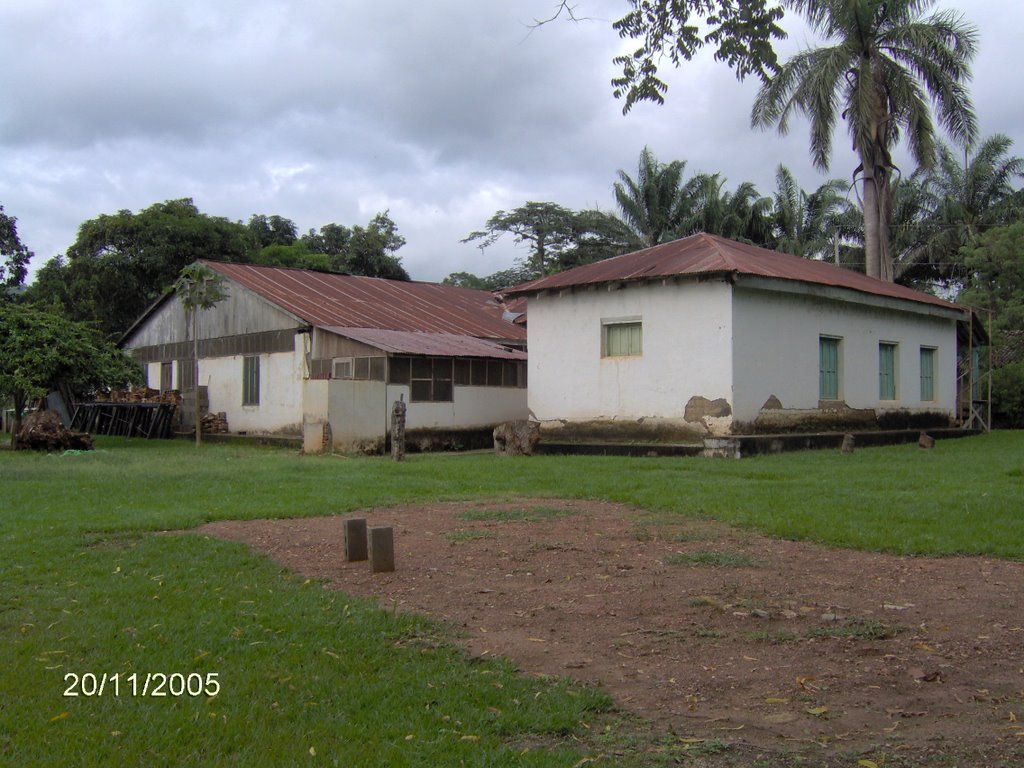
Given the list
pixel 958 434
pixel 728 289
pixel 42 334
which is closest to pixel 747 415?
pixel 728 289

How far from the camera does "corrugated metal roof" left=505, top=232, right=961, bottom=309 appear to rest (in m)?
17.6

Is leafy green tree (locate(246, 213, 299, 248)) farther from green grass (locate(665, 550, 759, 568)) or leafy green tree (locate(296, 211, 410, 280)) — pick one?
green grass (locate(665, 550, 759, 568))

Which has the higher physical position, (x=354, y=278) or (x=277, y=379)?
(x=354, y=278)

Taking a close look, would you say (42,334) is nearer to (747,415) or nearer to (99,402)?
(99,402)

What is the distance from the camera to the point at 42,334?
21.1 m

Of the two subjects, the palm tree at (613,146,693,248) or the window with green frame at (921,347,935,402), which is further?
the palm tree at (613,146,693,248)

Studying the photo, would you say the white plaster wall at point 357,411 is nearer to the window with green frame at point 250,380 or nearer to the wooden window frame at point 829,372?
the window with green frame at point 250,380

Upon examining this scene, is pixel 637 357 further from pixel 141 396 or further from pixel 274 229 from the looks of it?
pixel 274 229

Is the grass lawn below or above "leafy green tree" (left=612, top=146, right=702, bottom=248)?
below

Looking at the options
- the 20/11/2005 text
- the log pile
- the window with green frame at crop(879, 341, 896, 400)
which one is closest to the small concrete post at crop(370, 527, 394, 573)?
the 20/11/2005 text

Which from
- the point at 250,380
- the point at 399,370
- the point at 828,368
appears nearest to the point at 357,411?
the point at 399,370

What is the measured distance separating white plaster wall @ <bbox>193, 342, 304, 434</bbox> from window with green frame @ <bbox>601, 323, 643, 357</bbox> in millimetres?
8403

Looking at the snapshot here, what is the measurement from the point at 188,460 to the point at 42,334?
5.70 meters

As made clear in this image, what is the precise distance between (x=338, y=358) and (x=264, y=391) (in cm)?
328
